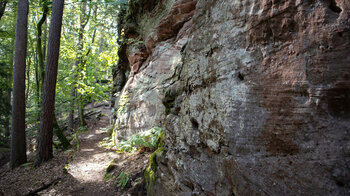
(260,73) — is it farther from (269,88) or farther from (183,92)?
(183,92)

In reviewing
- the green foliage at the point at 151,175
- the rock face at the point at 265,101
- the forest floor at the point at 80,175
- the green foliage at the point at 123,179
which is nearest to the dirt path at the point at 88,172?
the forest floor at the point at 80,175

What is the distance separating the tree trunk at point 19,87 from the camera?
9.41 metres

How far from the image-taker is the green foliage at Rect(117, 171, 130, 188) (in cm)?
546

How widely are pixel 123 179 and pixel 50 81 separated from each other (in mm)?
6102

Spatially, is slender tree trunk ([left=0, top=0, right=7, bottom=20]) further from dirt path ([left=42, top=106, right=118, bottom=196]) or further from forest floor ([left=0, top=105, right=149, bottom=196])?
forest floor ([left=0, top=105, right=149, bottom=196])

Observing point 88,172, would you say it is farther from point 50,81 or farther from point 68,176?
point 50,81

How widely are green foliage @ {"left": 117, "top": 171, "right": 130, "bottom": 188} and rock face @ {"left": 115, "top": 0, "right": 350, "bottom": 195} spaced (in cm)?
195

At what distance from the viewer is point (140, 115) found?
353 inches

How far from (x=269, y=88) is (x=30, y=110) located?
39.6 ft

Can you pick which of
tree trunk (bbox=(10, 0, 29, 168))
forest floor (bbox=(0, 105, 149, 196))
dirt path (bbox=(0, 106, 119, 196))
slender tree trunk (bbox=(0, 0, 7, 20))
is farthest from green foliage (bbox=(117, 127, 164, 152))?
slender tree trunk (bbox=(0, 0, 7, 20))

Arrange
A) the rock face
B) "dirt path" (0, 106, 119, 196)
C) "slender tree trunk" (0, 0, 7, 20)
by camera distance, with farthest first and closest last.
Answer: "slender tree trunk" (0, 0, 7, 20), "dirt path" (0, 106, 119, 196), the rock face

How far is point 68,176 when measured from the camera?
7043 mm

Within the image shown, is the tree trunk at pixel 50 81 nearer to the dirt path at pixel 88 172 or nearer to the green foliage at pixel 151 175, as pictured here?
the dirt path at pixel 88 172

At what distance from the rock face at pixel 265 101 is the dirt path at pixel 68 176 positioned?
3.59 meters
